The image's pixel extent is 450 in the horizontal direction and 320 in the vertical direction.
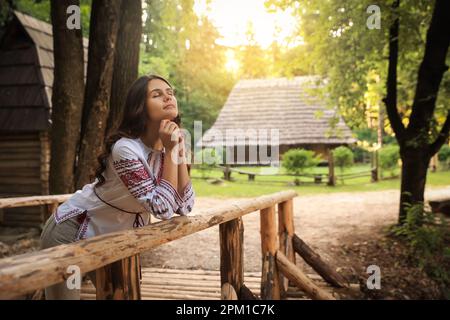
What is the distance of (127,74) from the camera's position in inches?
211

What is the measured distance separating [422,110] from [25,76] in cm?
800

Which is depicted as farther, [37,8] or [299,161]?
[299,161]

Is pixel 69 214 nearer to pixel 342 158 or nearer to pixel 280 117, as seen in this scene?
pixel 342 158

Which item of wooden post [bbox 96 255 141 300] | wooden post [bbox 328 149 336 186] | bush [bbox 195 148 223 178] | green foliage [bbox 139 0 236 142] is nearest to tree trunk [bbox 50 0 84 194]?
wooden post [bbox 96 255 141 300]

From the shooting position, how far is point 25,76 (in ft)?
29.3

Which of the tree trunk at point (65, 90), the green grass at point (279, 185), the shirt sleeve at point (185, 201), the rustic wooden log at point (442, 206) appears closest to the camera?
the shirt sleeve at point (185, 201)

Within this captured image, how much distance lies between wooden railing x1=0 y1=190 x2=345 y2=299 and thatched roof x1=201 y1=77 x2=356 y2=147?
51.6 feet

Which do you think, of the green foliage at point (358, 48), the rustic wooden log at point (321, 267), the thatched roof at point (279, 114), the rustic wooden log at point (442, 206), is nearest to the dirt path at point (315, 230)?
the rustic wooden log at point (442, 206)

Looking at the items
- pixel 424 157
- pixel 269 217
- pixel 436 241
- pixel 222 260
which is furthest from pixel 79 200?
pixel 424 157

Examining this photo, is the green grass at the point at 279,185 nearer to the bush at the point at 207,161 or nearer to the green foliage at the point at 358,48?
the bush at the point at 207,161

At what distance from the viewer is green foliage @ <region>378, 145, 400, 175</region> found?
1808 cm

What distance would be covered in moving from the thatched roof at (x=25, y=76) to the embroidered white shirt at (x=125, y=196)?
699 cm

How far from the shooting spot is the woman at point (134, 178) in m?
Result: 2.01

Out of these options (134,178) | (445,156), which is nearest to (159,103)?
(134,178)
